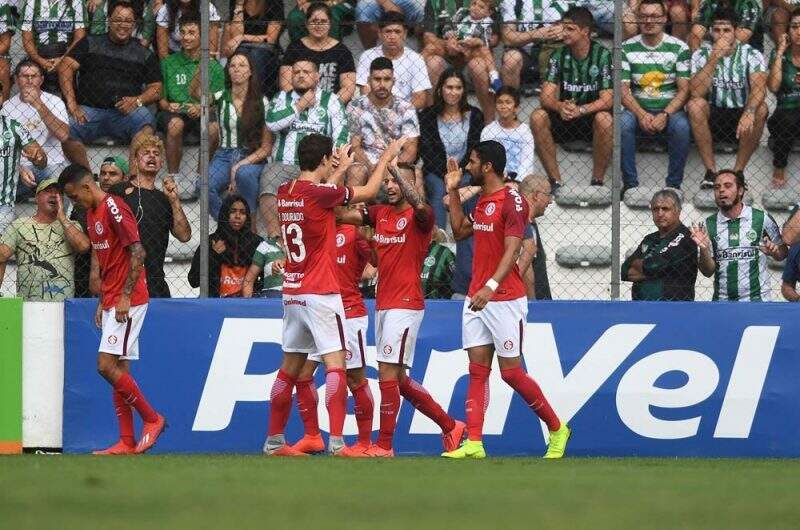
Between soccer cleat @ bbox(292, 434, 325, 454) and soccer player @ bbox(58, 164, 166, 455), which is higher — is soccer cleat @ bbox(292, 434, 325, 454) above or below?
below

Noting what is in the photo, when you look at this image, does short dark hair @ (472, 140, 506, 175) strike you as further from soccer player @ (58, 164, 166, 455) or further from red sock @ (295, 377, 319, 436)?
soccer player @ (58, 164, 166, 455)

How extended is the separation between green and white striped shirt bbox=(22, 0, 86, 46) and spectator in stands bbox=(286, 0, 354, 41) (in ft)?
6.64

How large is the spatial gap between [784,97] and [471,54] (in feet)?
9.79

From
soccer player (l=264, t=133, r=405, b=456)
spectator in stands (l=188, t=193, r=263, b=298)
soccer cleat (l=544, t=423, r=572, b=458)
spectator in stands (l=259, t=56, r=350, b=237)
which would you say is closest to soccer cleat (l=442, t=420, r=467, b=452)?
soccer cleat (l=544, t=423, r=572, b=458)

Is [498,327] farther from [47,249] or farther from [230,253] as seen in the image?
[47,249]

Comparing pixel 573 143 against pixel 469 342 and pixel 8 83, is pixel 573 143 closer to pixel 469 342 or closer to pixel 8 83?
pixel 469 342

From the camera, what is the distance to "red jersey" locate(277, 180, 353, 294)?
11258 millimetres

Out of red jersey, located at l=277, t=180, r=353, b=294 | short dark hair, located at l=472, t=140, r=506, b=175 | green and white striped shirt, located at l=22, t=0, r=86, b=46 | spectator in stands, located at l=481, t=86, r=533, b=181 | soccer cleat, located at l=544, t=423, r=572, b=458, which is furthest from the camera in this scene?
green and white striped shirt, located at l=22, t=0, r=86, b=46

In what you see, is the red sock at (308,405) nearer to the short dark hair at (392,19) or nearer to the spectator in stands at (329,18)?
the spectator in stands at (329,18)

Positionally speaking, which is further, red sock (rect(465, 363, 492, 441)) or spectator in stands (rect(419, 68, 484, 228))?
spectator in stands (rect(419, 68, 484, 228))

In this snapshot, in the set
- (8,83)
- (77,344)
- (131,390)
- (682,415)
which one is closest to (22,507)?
(131,390)

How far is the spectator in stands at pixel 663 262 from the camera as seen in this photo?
527 inches

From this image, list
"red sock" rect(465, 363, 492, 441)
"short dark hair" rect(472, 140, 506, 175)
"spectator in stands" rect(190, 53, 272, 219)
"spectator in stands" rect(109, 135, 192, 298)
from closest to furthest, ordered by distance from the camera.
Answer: "red sock" rect(465, 363, 492, 441)
"short dark hair" rect(472, 140, 506, 175)
"spectator in stands" rect(109, 135, 192, 298)
"spectator in stands" rect(190, 53, 272, 219)

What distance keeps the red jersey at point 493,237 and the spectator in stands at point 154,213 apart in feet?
10.3
